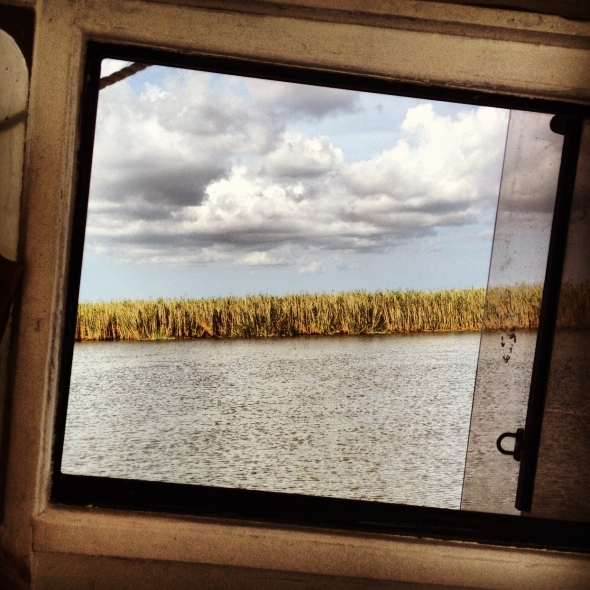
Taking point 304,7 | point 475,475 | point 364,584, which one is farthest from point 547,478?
point 304,7

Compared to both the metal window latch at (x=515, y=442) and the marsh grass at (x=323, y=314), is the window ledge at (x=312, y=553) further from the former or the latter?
the marsh grass at (x=323, y=314)

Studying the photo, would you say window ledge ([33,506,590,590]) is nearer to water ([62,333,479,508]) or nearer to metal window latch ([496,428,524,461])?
water ([62,333,479,508])

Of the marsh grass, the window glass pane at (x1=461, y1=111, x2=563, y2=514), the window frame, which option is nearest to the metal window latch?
the window glass pane at (x1=461, y1=111, x2=563, y2=514)

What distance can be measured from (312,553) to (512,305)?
84 centimetres

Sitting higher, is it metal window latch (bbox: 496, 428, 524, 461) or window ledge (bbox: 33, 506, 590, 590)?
metal window latch (bbox: 496, 428, 524, 461)

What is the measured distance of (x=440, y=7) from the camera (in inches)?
53.2

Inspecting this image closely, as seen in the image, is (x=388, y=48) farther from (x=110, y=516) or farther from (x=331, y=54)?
(x=110, y=516)

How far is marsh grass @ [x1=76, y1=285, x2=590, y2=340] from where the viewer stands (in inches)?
61.9

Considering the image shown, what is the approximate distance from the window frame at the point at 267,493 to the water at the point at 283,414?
0.06m

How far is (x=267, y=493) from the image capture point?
55.8 inches

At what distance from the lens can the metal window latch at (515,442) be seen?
5.00ft

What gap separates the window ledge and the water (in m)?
0.14

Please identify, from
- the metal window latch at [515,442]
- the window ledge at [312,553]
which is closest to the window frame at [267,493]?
the window ledge at [312,553]

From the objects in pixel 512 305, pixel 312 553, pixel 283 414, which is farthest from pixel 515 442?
pixel 283 414
